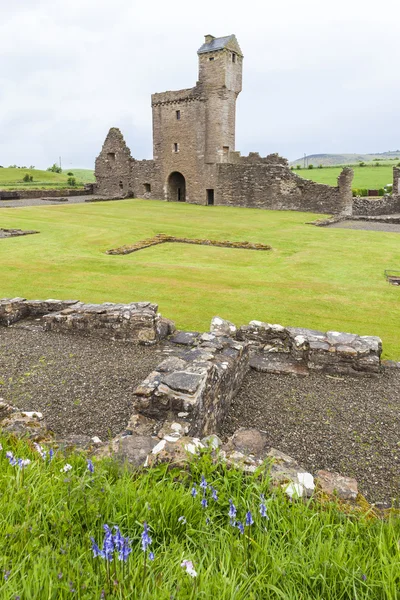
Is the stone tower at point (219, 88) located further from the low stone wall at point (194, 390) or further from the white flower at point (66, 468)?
the white flower at point (66, 468)

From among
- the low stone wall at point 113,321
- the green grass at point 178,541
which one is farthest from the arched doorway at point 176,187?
the green grass at point 178,541

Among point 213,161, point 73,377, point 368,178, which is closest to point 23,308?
point 73,377

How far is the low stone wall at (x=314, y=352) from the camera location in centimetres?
683

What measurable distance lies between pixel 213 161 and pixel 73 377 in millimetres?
35293

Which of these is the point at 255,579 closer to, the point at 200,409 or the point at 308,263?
the point at 200,409

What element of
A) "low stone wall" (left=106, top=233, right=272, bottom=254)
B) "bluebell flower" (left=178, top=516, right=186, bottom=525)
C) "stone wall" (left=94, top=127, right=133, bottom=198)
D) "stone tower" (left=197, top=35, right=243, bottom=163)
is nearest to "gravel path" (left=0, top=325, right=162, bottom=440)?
"bluebell flower" (left=178, top=516, right=186, bottom=525)

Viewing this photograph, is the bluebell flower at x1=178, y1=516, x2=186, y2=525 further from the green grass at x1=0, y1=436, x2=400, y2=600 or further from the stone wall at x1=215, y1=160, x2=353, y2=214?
the stone wall at x1=215, y1=160, x2=353, y2=214

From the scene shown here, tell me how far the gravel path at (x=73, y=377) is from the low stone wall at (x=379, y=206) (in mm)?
33418

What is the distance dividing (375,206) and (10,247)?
1222 inches

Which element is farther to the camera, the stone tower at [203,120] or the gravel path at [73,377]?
the stone tower at [203,120]

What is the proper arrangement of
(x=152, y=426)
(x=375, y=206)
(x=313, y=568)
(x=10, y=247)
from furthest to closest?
(x=375, y=206), (x=10, y=247), (x=152, y=426), (x=313, y=568)

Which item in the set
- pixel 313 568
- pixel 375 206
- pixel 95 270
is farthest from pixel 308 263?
pixel 375 206

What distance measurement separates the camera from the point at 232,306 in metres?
10.1

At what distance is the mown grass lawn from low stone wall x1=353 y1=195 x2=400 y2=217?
15.5 m
